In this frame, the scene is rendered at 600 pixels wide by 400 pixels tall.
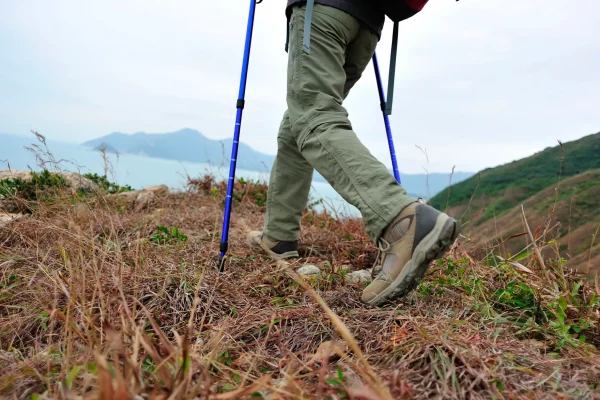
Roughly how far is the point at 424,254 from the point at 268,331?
0.68m

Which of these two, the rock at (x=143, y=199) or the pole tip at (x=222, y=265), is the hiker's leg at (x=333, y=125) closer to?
the pole tip at (x=222, y=265)

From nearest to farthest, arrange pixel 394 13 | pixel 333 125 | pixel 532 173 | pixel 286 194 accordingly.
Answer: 1. pixel 333 125
2. pixel 394 13
3. pixel 286 194
4. pixel 532 173

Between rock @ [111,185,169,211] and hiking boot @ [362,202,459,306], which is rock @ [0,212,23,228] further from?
hiking boot @ [362,202,459,306]

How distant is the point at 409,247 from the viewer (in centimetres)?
165

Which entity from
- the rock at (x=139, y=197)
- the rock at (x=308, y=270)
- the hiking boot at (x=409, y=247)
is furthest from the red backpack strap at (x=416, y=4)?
the rock at (x=139, y=197)

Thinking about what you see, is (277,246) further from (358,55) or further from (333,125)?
(358,55)

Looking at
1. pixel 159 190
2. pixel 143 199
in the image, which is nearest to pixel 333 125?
pixel 143 199

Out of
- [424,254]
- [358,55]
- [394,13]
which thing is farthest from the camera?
[358,55]

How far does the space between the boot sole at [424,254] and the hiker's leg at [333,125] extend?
18 cm

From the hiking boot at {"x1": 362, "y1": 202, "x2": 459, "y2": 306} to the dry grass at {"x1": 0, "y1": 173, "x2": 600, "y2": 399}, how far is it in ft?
0.32

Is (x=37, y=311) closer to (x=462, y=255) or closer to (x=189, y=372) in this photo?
(x=189, y=372)

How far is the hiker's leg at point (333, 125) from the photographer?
1.75m

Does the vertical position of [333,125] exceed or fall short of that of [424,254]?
it exceeds it

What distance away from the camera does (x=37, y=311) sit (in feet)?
5.44
